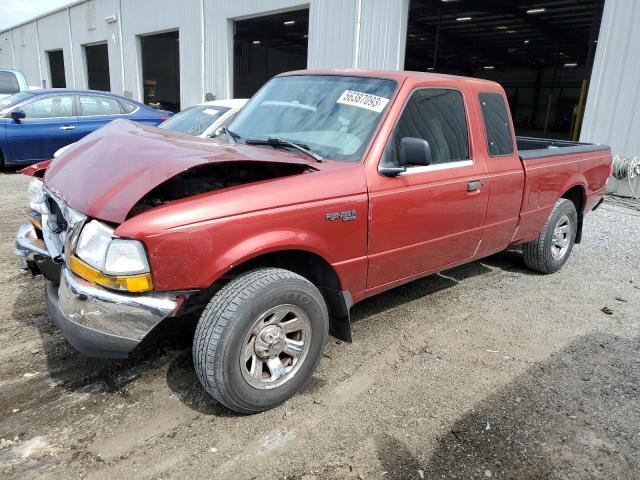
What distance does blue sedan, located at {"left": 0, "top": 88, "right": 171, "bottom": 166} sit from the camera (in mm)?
9172

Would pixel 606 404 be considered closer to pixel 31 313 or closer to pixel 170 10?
pixel 31 313

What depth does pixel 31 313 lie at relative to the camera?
3.79 metres

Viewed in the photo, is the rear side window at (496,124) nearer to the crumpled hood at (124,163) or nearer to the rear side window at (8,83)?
the crumpled hood at (124,163)

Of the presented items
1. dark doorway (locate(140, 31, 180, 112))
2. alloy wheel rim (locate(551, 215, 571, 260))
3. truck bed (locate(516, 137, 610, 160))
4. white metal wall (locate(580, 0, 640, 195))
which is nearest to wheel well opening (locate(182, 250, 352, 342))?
truck bed (locate(516, 137, 610, 160))

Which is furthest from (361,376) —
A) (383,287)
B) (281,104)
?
(281,104)

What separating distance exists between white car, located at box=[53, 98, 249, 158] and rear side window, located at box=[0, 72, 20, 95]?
7272 millimetres

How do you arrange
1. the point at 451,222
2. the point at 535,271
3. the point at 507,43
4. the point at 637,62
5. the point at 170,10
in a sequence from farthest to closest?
the point at 507,43, the point at 170,10, the point at 637,62, the point at 535,271, the point at 451,222

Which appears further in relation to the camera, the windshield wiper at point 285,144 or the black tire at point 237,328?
the windshield wiper at point 285,144

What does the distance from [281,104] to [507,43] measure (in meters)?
29.3

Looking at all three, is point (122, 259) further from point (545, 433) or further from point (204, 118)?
point (204, 118)

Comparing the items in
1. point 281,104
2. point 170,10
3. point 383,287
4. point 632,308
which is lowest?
point 632,308

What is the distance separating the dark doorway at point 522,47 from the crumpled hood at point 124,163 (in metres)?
10.8

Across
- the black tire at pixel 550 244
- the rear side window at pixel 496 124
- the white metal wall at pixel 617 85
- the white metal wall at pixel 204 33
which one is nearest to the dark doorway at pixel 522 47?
the white metal wall at pixel 617 85

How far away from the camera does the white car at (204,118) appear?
676 centimetres
